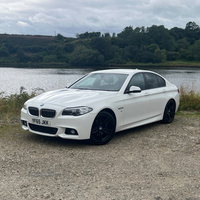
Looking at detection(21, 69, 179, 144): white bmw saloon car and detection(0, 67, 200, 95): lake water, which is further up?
detection(21, 69, 179, 144): white bmw saloon car

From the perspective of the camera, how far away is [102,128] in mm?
5688

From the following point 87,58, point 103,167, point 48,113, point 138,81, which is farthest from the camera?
point 87,58

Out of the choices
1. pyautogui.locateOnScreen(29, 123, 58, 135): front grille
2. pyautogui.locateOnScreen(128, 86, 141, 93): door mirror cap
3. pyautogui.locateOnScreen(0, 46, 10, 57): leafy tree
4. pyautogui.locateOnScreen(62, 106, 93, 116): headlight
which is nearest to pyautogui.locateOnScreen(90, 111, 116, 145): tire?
pyautogui.locateOnScreen(62, 106, 93, 116): headlight

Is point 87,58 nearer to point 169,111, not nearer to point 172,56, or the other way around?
point 172,56

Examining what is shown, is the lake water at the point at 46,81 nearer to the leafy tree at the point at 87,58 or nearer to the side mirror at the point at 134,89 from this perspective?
the side mirror at the point at 134,89

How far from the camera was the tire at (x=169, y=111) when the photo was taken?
7.68m

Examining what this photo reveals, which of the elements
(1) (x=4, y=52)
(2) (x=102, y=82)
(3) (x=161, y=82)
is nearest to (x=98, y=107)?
(2) (x=102, y=82)

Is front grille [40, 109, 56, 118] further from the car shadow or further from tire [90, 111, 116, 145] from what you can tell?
tire [90, 111, 116, 145]

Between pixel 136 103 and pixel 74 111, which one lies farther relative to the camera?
pixel 136 103

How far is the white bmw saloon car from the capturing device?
17.7ft

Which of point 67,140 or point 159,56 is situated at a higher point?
point 159,56

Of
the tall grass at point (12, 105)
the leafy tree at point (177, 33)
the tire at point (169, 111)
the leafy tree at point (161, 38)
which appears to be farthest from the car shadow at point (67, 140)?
the leafy tree at point (177, 33)

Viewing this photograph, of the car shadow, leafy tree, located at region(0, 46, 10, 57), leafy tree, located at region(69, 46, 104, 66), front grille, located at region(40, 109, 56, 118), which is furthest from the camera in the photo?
leafy tree, located at region(0, 46, 10, 57)

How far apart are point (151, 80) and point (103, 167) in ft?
11.4
